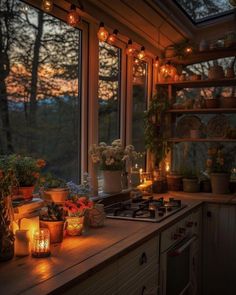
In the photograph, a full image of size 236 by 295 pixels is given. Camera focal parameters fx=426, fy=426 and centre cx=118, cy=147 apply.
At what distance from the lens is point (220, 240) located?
12.0ft

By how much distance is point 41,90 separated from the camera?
8.93ft

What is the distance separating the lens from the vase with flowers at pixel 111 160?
125 inches

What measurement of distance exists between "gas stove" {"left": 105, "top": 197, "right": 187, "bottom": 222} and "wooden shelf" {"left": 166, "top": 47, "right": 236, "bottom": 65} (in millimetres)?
1650

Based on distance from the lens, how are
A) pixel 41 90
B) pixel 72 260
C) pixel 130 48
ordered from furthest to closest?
pixel 130 48 → pixel 41 90 → pixel 72 260

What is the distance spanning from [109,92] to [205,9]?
1357 mm

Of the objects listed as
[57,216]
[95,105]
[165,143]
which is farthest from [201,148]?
[57,216]

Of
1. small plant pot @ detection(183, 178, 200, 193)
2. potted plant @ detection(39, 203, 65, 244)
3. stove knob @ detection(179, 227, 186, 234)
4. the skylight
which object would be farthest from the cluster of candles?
the skylight

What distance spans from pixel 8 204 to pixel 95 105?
1482 millimetres

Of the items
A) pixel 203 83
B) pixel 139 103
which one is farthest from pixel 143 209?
pixel 203 83

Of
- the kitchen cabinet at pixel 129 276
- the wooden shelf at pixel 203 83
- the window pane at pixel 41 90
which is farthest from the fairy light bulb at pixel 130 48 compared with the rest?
the kitchen cabinet at pixel 129 276

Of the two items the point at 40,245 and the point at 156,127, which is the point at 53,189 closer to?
the point at 40,245

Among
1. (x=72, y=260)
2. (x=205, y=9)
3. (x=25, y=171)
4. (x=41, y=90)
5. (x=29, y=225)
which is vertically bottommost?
(x=72, y=260)

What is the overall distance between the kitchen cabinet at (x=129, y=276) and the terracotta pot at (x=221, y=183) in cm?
164

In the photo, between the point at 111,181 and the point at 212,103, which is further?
the point at 212,103
